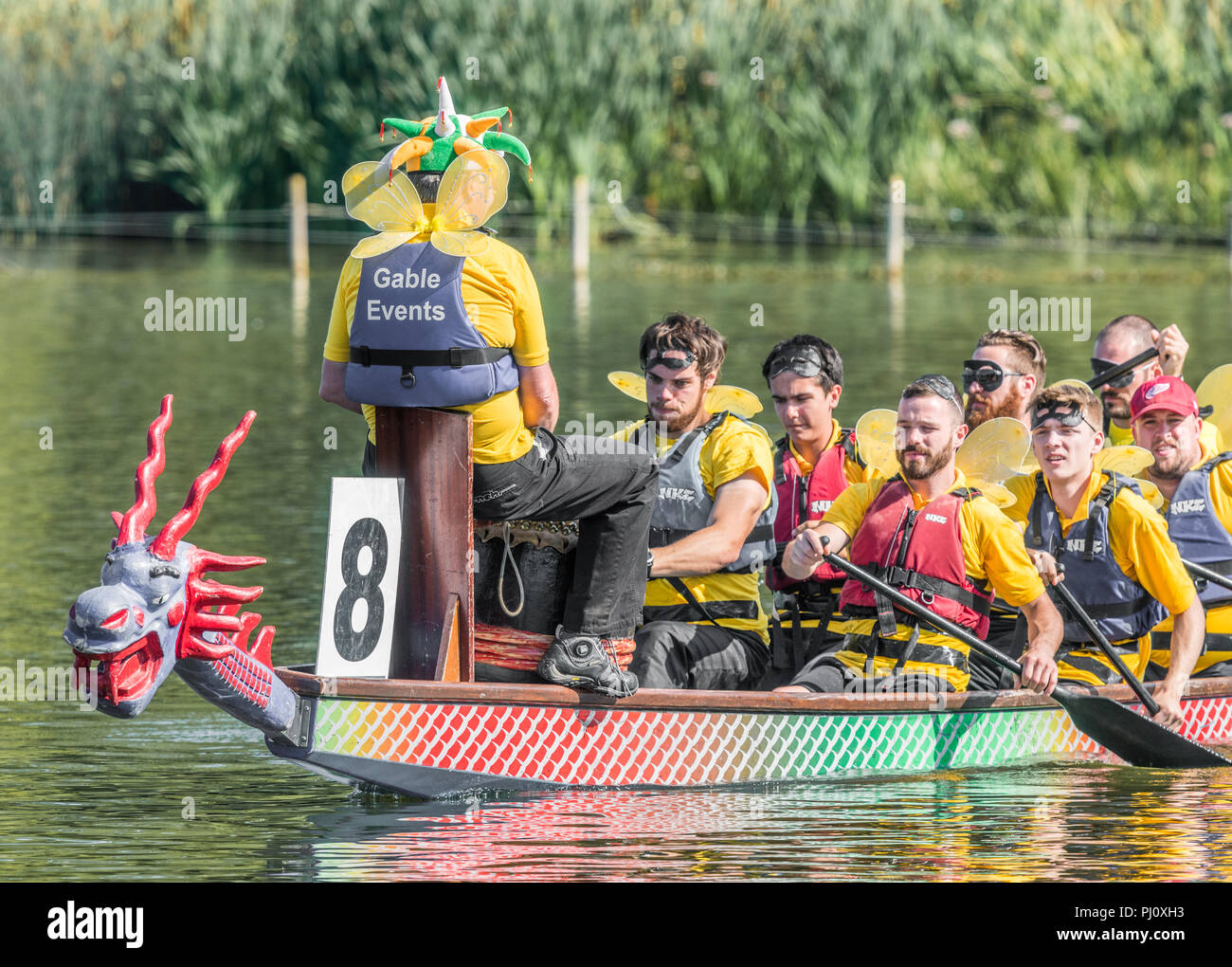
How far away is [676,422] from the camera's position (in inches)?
339

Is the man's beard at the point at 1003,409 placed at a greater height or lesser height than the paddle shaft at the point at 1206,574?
greater

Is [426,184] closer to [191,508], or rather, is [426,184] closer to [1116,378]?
[191,508]

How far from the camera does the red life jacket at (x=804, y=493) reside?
351 inches

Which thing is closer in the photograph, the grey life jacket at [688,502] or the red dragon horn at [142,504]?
the red dragon horn at [142,504]

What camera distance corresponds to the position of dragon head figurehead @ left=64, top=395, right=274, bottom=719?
6.67m

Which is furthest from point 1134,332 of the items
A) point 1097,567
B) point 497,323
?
point 497,323

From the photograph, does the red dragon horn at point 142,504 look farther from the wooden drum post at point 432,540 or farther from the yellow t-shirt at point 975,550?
the yellow t-shirt at point 975,550

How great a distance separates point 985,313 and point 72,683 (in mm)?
14456

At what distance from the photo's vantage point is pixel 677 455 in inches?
340

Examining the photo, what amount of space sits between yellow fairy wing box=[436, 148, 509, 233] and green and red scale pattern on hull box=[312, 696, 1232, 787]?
62.1 inches

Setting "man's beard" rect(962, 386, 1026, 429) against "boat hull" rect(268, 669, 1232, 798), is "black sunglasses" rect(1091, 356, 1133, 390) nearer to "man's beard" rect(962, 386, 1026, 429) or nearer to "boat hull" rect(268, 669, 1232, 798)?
"man's beard" rect(962, 386, 1026, 429)

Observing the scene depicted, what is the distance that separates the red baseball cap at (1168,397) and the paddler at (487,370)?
8.06 feet

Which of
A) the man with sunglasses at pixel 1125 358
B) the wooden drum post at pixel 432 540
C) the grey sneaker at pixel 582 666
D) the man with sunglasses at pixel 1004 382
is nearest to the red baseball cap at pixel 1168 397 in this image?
the man with sunglasses at pixel 1004 382

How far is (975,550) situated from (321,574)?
15.6 feet
